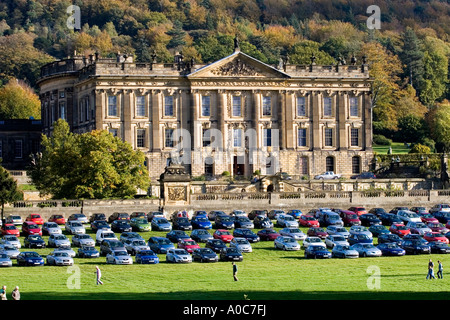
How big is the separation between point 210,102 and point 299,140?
1047 centimetres

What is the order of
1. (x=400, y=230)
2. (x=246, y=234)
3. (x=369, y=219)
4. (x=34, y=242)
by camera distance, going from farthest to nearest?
(x=369, y=219)
(x=400, y=230)
(x=246, y=234)
(x=34, y=242)

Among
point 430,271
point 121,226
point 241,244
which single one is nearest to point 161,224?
point 121,226

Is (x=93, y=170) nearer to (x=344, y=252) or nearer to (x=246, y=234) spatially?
(x=246, y=234)

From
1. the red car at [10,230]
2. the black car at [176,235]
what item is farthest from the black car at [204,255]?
the red car at [10,230]

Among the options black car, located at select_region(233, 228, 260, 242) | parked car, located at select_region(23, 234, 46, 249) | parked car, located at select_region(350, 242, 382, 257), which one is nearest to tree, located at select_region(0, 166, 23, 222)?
parked car, located at select_region(23, 234, 46, 249)

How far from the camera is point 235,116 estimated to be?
123 metres

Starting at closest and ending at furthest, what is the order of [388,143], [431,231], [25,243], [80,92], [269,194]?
[25,243] → [431,231] → [269,194] → [80,92] → [388,143]

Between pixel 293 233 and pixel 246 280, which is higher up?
pixel 293 233

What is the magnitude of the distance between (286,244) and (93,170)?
94.3 ft

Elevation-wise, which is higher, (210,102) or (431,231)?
(210,102)

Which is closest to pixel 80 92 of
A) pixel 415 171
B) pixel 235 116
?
pixel 235 116

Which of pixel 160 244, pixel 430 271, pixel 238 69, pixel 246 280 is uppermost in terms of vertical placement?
pixel 238 69

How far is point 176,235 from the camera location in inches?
2899

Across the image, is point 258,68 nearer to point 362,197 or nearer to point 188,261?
point 362,197
